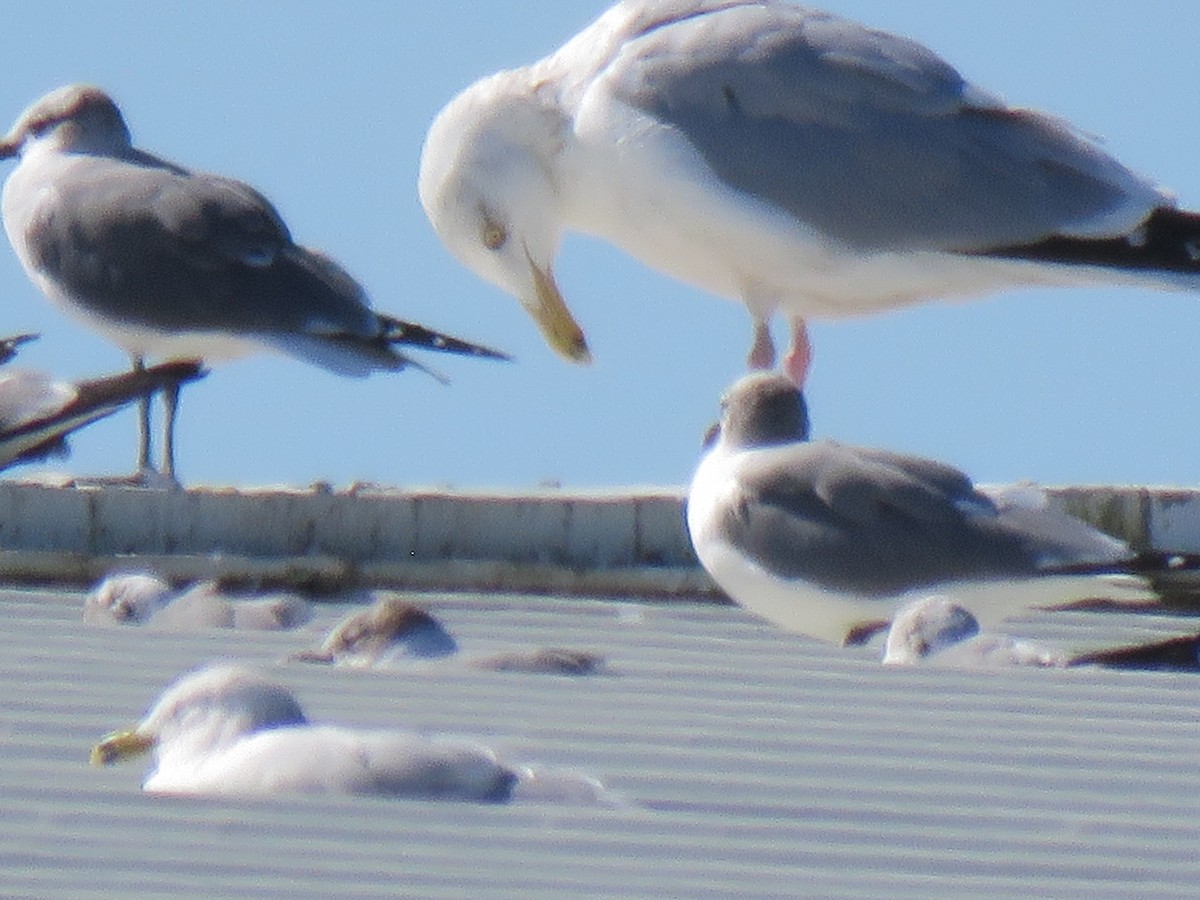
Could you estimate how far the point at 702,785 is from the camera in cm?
403

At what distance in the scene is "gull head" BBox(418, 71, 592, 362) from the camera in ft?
30.6

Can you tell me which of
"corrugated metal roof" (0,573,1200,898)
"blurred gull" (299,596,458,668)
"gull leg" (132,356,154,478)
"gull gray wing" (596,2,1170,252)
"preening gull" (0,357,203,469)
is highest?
"gull gray wing" (596,2,1170,252)

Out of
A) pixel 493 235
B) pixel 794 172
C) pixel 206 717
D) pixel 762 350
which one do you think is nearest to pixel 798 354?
pixel 762 350

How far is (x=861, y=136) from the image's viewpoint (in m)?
A: 9.22

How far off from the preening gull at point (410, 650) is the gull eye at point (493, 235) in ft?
12.1

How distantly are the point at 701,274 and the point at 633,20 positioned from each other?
79 cm

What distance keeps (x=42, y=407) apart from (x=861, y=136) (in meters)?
2.61

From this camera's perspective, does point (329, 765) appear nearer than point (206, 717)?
Yes

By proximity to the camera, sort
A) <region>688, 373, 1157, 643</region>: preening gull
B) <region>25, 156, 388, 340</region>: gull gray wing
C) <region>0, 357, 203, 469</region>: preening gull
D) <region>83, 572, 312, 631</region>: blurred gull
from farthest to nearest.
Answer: <region>25, 156, 388, 340</region>: gull gray wing
<region>0, 357, 203, 469</region>: preening gull
<region>688, 373, 1157, 643</region>: preening gull
<region>83, 572, 312, 631</region>: blurred gull

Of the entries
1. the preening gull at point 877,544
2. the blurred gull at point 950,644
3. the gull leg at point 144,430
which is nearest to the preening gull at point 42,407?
the gull leg at point 144,430

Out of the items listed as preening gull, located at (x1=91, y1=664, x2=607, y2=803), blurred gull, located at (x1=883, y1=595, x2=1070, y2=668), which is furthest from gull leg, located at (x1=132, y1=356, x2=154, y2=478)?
preening gull, located at (x1=91, y1=664, x2=607, y2=803)

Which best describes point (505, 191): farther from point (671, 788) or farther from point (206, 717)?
point (671, 788)

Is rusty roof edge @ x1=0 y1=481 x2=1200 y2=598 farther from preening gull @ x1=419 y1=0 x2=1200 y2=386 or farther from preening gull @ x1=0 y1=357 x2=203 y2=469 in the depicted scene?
preening gull @ x1=419 y1=0 x2=1200 y2=386

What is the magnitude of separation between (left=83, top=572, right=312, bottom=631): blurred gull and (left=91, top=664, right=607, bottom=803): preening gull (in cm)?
210
